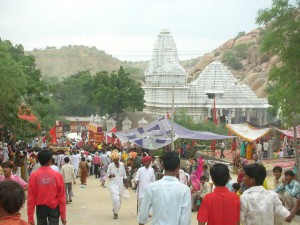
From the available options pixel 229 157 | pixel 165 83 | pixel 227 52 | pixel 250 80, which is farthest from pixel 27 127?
pixel 227 52

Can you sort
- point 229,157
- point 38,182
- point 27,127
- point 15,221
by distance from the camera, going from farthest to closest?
point 229,157
point 27,127
point 38,182
point 15,221

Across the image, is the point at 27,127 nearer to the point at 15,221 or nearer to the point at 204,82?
the point at 15,221

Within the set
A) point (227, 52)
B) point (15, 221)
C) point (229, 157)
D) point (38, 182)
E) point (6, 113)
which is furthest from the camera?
point (227, 52)

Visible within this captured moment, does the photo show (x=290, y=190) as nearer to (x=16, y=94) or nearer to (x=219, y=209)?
(x=219, y=209)

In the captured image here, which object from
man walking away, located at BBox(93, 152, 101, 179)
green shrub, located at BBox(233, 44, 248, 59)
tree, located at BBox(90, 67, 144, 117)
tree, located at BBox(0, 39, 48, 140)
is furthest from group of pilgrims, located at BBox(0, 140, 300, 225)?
green shrub, located at BBox(233, 44, 248, 59)

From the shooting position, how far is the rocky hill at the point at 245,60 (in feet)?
224

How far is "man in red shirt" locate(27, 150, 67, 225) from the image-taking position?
700 centimetres

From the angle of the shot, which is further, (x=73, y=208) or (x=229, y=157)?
(x=229, y=157)

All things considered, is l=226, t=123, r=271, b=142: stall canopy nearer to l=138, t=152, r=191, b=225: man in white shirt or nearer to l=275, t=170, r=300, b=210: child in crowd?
l=275, t=170, r=300, b=210: child in crowd

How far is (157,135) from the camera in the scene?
19.7 metres

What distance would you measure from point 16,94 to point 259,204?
12315 mm

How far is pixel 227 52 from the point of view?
89.1 metres

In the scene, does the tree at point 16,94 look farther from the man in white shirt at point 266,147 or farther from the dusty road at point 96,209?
the man in white shirt at point 266,147

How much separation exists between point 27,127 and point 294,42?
30.0 feet
